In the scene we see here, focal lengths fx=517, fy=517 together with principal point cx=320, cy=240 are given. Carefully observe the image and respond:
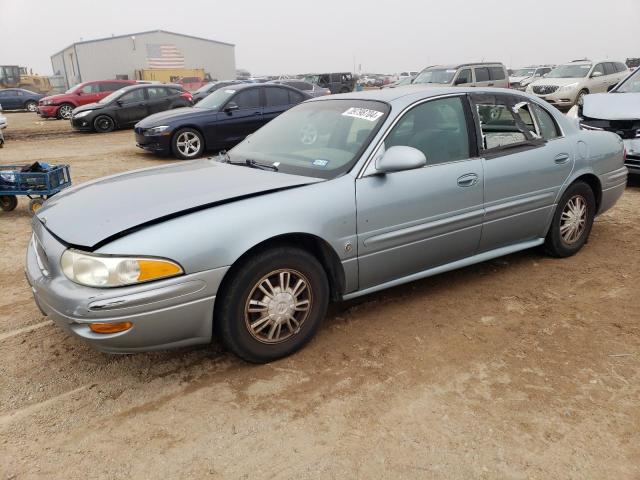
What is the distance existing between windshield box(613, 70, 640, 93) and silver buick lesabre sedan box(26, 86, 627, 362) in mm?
4481

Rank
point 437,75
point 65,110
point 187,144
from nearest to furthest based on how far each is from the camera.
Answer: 1. point 187,144
2. point 437,75
3. point 65,110

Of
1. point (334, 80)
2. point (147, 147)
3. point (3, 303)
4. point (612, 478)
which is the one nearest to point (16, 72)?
point (334, 80)

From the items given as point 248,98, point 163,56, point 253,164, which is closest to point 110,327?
point 253,164

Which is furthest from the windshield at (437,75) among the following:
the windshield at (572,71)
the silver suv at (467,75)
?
the windshield at (572,71)

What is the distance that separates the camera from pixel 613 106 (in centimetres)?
732

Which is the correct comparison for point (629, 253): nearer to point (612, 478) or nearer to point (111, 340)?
point (612, 478)

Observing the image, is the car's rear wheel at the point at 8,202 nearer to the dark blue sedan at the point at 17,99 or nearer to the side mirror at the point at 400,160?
the side mirror at the point at 400,160

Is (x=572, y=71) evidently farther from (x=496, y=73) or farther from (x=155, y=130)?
(x=155, y=130)

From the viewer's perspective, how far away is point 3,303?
387 centimetres

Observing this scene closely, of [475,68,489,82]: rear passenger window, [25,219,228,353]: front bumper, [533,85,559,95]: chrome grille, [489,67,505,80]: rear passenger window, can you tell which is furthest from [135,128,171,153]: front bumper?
[533,85,559,95]: chrome grille

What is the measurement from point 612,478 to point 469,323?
1.39 m

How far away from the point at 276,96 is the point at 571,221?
7907 millimetres

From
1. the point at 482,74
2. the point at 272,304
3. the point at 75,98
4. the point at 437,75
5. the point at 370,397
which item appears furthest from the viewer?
the point at 75,98

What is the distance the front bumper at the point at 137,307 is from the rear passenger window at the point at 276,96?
28.8 ft
